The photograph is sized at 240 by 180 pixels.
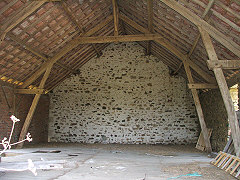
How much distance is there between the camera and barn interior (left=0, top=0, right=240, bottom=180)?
14.1ft

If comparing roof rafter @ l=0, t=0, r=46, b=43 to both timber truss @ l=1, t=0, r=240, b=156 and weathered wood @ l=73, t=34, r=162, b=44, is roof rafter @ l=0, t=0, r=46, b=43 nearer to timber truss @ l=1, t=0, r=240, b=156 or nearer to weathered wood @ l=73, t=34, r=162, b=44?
timber truss @ l=1, t=0, r=240, b=156

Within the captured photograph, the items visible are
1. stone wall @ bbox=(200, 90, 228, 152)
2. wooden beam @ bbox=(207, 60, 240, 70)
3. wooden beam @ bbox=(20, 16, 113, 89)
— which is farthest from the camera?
wooden beam @ bbox=(20, 16, 113, 89)

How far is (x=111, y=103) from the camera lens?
9523mm

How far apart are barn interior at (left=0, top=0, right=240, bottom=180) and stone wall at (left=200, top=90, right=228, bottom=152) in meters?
0.03

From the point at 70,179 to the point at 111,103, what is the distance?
646cm

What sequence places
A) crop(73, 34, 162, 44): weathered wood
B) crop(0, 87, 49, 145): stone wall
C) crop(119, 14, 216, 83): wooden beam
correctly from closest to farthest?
crop(119, 14, 216, 83): wooden beam, crop(0, 87, 49, 145): stone wall, crop(73, 34, 162, 44): weathered wood

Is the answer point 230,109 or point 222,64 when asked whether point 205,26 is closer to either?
point 222,64

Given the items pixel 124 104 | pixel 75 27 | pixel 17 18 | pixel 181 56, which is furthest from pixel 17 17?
pixel 124 104

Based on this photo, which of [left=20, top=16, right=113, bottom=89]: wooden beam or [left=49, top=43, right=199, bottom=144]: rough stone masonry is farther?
[left=49, top=43, right=199, bottom=144]: rough stone masonry

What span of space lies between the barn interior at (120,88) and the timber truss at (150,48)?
2cm

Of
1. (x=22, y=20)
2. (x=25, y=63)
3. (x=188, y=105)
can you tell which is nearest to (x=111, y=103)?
(x=188, y=105)

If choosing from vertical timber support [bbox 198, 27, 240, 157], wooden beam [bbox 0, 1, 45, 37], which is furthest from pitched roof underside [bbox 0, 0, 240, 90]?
vertical timber support [bbox 198, 27, 240, 157]

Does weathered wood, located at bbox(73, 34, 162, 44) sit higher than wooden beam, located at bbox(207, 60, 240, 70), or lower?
higher

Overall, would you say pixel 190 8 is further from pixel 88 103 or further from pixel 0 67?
pixel 88 103
